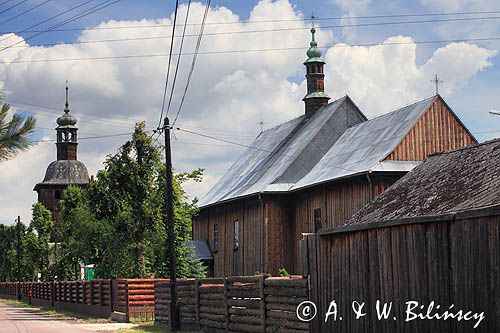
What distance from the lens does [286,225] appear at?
41.8m

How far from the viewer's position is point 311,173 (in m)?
40.9

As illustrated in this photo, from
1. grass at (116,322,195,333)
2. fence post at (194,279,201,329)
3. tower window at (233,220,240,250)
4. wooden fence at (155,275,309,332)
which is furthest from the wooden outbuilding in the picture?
tower window at (233,220,240,250)

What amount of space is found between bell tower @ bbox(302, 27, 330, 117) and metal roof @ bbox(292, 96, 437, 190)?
22.2 ft

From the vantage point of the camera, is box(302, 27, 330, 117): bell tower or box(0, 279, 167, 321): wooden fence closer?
box(0, 279, 167, 321): wooden fence

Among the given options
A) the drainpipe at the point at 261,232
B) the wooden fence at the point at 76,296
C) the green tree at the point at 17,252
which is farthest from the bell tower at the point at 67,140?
the drainpipe at the point at 261,232

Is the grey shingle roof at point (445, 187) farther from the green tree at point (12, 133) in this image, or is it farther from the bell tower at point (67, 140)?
the bell tower at point (67, 140)

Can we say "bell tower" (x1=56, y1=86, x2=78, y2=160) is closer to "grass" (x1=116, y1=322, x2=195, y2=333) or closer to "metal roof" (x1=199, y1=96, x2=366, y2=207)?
"metal roof" (x1=199, y1=96, x2=366, y2=207)

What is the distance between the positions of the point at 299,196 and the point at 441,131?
323 inches

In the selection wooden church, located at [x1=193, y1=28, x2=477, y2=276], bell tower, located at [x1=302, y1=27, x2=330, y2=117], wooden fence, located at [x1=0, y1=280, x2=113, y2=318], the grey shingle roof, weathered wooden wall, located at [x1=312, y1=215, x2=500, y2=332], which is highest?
bell tower, located at [x1=302, y1=27, x2=330, y2=117]

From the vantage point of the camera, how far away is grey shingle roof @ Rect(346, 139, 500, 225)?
54.1ft

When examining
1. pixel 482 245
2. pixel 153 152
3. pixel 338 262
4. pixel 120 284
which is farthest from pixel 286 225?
pixel 482 245

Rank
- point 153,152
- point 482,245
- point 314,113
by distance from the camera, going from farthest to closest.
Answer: point 314,113 → point 153,152 → point 482,245

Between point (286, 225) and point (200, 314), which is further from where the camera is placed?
point (286, 225)

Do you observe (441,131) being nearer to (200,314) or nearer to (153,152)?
(153,152)
